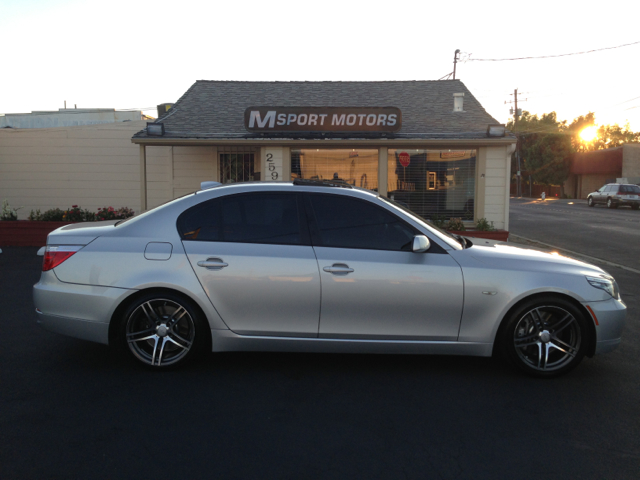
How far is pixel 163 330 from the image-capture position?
4.37m

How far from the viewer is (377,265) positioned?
426 cm

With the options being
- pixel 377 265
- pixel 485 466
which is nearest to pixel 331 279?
pixel 377 265

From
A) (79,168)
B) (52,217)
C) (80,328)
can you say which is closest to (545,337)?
(80,328)

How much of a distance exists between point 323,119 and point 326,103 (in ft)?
8.99

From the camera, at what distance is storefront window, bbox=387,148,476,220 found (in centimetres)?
1392

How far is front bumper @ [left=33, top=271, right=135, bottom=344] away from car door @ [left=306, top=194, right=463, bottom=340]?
166cm

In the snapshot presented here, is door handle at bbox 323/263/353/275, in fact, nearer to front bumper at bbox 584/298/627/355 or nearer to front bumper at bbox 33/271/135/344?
front bumper at bbox 33/271/135/344

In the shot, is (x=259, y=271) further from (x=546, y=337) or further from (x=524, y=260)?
(x=546, y=337)

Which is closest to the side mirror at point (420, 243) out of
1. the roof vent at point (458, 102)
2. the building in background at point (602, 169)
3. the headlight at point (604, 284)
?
the headlight at point (604, 284)

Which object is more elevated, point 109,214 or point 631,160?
point 631,160

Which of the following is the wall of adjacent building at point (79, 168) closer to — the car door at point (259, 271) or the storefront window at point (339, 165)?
the storefront window at point (339, 165)

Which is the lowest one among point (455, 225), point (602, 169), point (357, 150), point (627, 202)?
point (455, 225)

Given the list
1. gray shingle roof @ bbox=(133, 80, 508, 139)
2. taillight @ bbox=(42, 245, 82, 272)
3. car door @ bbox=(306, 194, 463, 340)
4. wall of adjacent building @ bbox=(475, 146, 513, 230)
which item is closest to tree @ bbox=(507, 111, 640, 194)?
gray shingle roof @ bbox=(133, 80, 508, 139)

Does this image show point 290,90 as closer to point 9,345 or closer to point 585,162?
point 9,345
